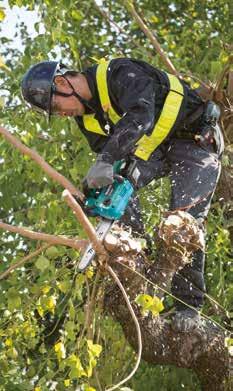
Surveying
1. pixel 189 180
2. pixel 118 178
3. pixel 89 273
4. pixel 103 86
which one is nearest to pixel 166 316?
pixel 89 273

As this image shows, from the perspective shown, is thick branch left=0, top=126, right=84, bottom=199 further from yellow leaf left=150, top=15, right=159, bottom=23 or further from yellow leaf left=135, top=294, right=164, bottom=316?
yellow leaf left=150, top=15, right=159, bottom=23

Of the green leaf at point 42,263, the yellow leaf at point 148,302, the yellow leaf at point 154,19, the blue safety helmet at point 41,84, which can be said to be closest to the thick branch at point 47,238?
the green leaf at point 42,263

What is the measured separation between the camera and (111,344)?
470 centimetres

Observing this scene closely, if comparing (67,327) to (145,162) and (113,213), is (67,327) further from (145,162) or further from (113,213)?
(145,162)

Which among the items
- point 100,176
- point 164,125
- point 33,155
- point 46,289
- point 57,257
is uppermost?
point 33,155

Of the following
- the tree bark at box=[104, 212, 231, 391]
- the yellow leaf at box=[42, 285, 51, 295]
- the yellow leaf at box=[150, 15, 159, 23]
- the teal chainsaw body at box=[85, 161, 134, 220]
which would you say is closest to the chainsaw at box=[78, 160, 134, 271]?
the teal chainsaw body at box=[85, 161, 134, 220]

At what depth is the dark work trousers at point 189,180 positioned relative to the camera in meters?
4.23

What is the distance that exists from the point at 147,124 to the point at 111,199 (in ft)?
1.25

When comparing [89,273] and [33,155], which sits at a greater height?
[33,155]

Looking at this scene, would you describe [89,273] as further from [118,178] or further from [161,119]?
[161,119]

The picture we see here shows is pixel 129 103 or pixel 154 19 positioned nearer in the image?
pixel 129 103

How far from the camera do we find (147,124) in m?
3.89

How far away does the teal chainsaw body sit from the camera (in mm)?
3795

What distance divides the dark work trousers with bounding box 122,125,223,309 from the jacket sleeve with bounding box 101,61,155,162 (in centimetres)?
32
